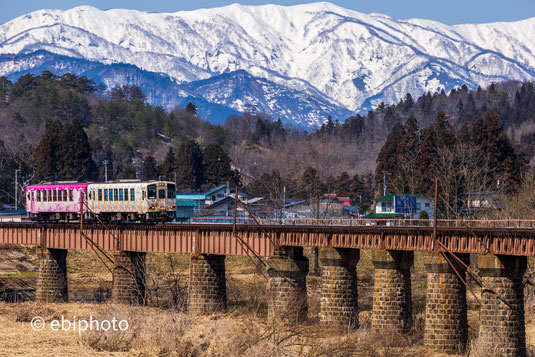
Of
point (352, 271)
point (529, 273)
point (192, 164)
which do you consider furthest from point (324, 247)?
point (192, 164)

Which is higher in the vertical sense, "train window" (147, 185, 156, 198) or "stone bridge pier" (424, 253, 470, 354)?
"train window" (147, 185, 156, 198)

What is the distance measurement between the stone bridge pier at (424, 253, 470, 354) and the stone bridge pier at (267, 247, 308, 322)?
8.61 metres

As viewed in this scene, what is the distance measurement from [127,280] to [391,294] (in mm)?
19859

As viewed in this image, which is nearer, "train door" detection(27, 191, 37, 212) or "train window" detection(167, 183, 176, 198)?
"train window" detection(167, 183, 176, 198)

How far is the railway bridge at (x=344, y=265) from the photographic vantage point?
49844mm

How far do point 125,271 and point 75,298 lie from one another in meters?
9.90

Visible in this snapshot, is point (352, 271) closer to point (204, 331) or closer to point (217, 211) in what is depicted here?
point (204, 331)

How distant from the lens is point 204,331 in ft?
149

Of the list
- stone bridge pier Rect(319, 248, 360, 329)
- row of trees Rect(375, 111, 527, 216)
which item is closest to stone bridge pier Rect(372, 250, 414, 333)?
stone bridge pier Rect(319, 248, 360, 329)

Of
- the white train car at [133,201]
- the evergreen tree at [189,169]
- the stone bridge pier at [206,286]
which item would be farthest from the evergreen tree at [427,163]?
the stone bridge pier at [206,286]

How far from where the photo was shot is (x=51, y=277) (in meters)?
69.2

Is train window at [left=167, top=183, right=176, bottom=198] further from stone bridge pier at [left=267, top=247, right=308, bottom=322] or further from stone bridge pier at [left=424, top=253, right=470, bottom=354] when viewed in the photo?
stone bridge pier at [left=424, top=253, right=470, bottom=354]

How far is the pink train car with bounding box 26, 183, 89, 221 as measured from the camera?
250 feet

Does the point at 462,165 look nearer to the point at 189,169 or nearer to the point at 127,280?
the point at 127,280
